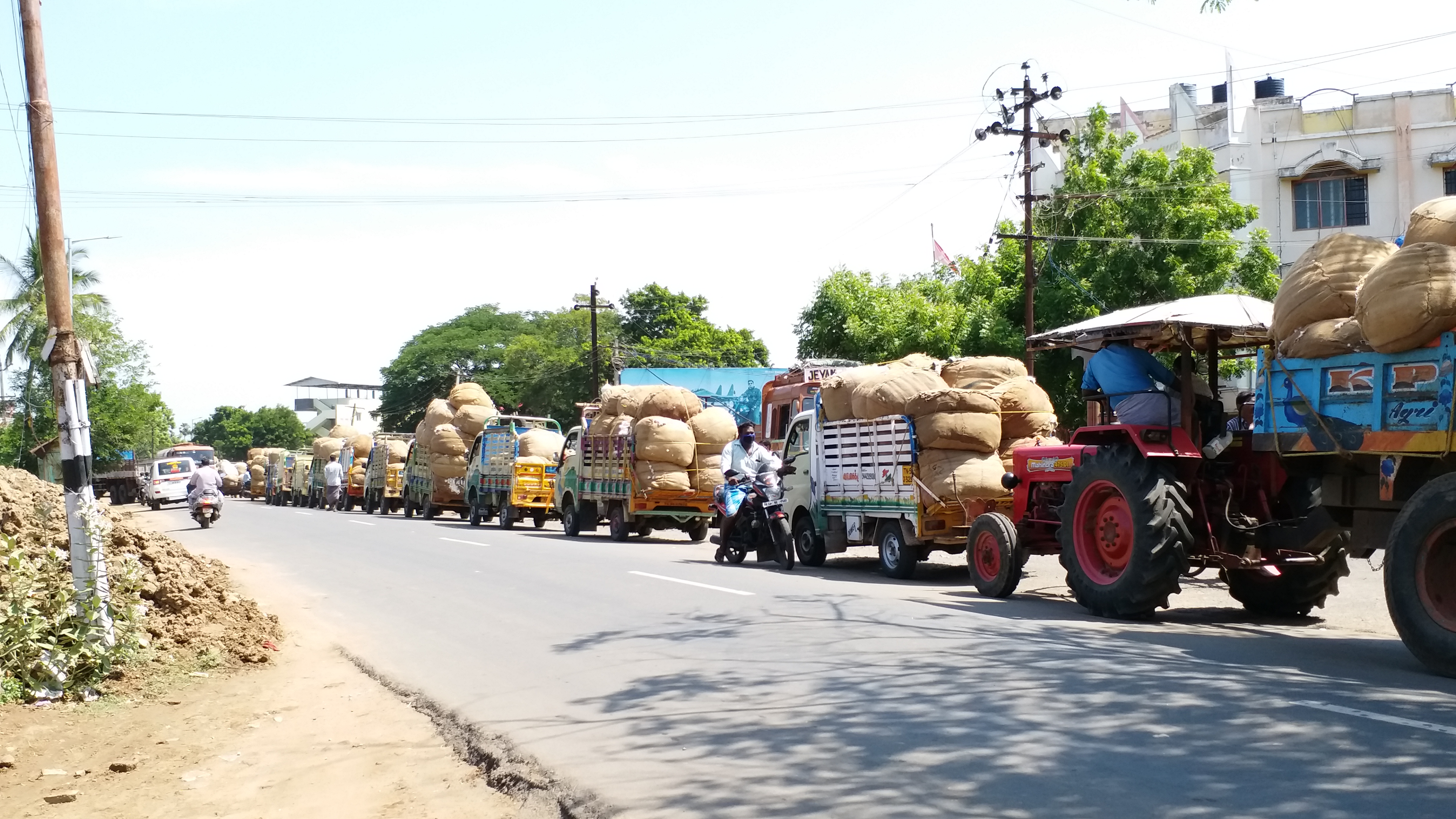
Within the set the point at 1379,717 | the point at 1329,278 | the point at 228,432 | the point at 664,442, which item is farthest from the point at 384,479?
the point at 228,432

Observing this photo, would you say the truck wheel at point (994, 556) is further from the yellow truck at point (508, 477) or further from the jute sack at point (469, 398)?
the jute sack at point (469, 398)

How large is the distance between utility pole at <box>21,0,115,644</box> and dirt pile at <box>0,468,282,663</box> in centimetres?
31

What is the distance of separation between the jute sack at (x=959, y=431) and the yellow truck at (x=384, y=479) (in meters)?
26.6

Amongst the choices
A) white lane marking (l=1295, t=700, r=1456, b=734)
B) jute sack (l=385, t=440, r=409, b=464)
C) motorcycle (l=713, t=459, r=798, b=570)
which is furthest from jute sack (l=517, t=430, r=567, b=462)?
white lane marking (l=1295, t=700, r=1456, b=734)

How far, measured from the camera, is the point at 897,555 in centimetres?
1416

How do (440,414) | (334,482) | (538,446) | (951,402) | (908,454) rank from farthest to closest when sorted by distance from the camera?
(334,482) < (440,414) < (538,446) < (908,454) < (951,402)

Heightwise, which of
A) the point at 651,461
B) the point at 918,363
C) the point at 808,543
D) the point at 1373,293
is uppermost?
the point at 918,363

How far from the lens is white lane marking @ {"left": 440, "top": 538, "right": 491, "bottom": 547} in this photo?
21041 millimetres

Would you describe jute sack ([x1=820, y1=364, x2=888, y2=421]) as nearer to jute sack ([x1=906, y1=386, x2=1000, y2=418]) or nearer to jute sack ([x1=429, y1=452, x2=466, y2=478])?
jute sack ([x1=906, y1=386, x2=1000, y2=418])

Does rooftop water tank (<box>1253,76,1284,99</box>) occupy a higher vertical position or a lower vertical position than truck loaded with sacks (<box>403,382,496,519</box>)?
higher

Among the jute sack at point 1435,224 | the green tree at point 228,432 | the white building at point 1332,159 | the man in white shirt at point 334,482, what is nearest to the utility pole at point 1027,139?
the white building at point 1332,159

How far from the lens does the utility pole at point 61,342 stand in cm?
868

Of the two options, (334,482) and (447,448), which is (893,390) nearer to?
(447,448)

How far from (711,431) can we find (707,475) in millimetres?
786
